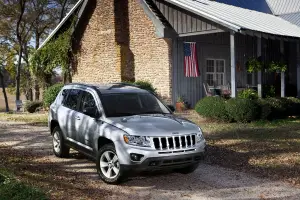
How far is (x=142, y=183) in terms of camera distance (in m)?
6.93

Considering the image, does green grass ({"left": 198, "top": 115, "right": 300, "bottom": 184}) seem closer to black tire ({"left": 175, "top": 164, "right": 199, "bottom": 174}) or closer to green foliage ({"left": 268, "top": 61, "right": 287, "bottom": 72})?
black tire ({"left": 175, "top": 164, "right": 199, "bottom": 174})

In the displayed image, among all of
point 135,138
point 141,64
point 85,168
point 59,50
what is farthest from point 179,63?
point 135,138

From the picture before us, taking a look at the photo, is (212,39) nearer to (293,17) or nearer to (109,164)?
(293,17)

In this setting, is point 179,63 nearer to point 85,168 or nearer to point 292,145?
point 292,145

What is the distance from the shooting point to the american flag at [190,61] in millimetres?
18562

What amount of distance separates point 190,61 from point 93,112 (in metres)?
12.0

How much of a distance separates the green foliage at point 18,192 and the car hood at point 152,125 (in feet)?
5.52

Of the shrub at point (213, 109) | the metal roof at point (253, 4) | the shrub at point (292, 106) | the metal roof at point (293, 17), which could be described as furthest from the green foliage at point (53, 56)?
the metal roof at point (293, 17)

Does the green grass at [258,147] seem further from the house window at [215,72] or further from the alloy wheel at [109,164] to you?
the house window at [215,72]

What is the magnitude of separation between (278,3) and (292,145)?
1877cm

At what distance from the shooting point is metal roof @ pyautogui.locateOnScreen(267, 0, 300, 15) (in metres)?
25.3

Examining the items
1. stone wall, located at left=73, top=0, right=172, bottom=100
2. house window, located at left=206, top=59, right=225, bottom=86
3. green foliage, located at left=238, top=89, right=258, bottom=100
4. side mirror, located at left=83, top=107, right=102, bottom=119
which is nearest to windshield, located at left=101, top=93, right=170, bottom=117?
side mirror, located at left=83, top=107, right=102, bottom=119

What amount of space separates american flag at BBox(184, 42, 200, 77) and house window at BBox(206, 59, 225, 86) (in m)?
2.00

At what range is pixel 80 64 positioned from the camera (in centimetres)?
2333
